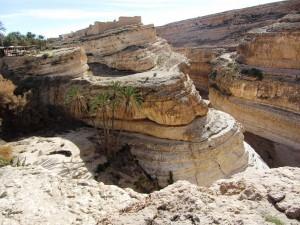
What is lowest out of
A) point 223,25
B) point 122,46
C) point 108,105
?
point 108,105

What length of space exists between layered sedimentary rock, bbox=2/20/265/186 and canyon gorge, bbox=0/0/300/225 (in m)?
0.07

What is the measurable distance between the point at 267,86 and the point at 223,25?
127ft

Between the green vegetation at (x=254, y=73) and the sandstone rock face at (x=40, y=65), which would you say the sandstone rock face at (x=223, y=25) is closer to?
the green vegetation at (x=254, y=73)

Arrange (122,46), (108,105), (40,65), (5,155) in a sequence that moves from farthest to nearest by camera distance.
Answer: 1. (122,46)
2. (40,65)
3. (108,105)
4. (5,155)

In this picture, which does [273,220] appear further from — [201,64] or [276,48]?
[201,64]

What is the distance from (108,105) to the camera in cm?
2394

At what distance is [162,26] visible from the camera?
3282 inches

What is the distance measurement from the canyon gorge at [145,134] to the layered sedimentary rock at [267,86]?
0.38 ft

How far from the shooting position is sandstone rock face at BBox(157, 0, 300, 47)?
6266 centimetres

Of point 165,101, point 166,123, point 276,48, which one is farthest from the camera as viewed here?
point 276,48

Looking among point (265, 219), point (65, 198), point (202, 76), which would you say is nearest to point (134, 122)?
point (65, 198)

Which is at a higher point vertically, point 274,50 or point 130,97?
point 274,50

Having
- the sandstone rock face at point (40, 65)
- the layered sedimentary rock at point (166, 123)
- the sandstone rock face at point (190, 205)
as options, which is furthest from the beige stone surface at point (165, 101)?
the sandstone rock face at point (190, 205)

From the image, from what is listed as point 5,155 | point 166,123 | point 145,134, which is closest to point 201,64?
point 145,134
